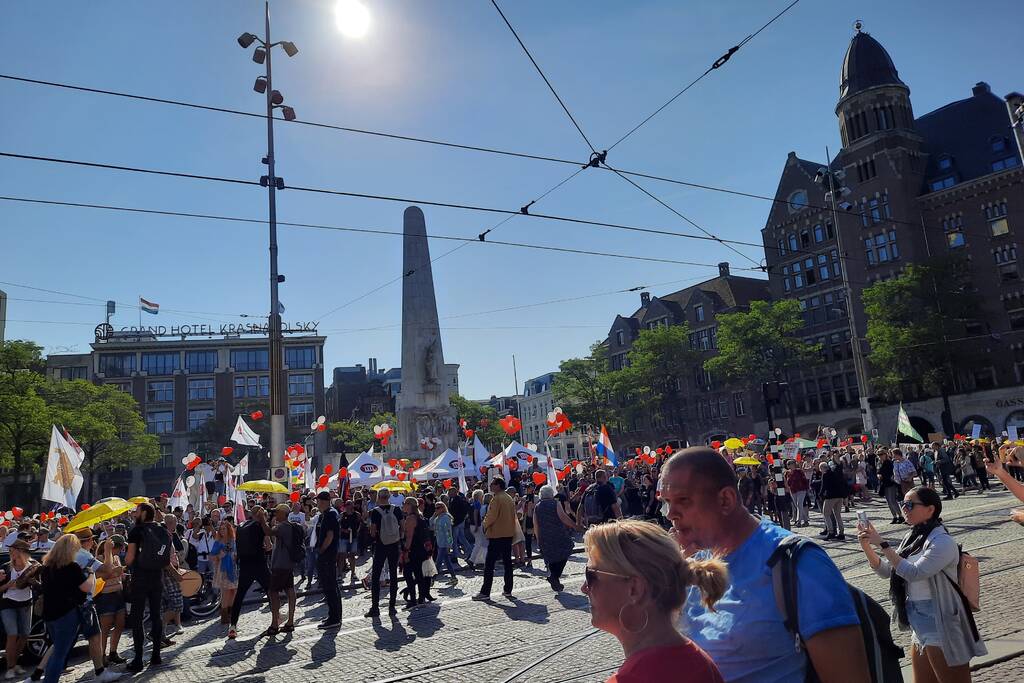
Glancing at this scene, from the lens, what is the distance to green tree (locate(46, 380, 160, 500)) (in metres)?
47.2

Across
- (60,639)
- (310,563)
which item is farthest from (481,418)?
(60,639)

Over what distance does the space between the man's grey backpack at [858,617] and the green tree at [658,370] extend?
53418 millimetres

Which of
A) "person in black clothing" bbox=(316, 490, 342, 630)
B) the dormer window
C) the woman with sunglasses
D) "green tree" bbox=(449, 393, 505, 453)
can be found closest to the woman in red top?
the woman with sunglasses

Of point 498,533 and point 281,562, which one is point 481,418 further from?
point 281,562

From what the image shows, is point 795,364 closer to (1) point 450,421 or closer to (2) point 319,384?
(1) point 450,421

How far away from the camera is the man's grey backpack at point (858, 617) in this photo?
2.13 meters

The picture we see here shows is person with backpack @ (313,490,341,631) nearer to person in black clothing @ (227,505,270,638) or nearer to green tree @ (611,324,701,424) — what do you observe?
person in black clothing @ (227,505,270,638)

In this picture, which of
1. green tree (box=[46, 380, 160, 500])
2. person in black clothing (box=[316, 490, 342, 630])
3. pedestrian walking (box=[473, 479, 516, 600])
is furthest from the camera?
green tree (box=[46, 380, 160, 500])

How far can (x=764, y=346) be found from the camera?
47.5 meters

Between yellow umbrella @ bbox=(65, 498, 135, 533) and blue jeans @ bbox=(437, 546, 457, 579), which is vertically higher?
yellow umbrella @ bbox=(65, 498, 135, 533)

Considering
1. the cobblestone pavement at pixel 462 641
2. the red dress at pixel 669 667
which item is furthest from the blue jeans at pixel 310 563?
the red dress at pixel 669 667

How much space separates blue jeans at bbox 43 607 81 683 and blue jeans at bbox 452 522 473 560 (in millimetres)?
10117

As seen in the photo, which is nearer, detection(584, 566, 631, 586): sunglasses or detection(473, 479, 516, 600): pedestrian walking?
detection(584, 566, 631, 586): sunglasses

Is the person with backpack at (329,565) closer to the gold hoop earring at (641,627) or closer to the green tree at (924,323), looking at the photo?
the gold hoop earring at (641,627)
